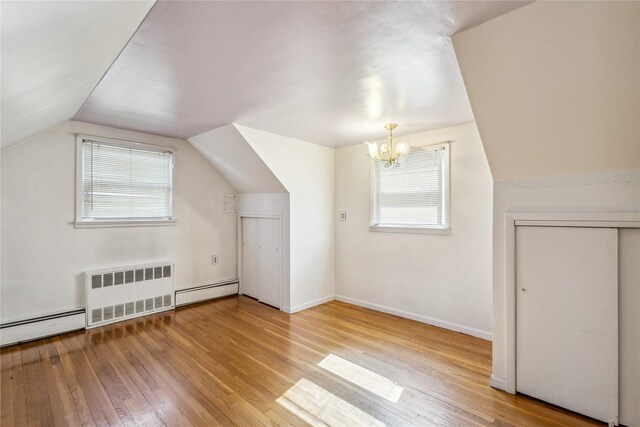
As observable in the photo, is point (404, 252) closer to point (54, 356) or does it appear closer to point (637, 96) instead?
point (637, 96)

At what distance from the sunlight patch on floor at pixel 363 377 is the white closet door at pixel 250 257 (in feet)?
7.43

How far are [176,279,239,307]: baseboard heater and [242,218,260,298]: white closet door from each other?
0.71ft

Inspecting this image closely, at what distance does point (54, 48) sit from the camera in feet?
4.87

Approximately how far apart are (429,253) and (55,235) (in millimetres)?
4517

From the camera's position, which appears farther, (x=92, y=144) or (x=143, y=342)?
(x=92, y=144)

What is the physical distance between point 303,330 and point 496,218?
2479mm

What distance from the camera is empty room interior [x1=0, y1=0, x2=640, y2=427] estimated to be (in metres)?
1.69

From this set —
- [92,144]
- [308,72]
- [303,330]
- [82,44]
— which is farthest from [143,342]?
[308,72]

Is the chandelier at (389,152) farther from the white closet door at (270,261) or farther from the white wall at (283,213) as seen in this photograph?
the white closet door at (270,261)

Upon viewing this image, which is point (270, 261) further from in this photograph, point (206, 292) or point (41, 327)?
point (41, 327)

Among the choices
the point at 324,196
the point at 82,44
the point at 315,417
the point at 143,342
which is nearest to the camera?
the point at 82,44

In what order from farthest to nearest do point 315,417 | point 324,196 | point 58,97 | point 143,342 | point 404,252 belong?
point 324,196 → point 404,252 → point 143,342 → point 58,97 → point 315,417

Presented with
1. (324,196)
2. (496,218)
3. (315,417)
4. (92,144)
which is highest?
(92,144)

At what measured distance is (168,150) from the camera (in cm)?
433
